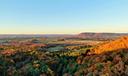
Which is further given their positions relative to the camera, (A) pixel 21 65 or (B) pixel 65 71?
(A) pixel 21 65

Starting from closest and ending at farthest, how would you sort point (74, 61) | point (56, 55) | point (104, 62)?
point (104, 62)
point (74, 61)
point (56, 55)

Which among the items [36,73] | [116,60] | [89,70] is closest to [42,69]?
[36,73]

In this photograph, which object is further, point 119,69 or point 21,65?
point 21,65

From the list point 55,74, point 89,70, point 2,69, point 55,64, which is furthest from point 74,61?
point 2,69

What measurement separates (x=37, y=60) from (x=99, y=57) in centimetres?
2094

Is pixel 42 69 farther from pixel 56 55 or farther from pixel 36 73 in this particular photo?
pixel 56 55

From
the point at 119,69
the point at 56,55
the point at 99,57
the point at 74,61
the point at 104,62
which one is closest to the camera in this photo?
the point at 119,69

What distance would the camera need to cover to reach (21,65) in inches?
3287

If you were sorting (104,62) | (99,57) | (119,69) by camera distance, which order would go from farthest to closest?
(99,57)
(104,62)
(119,69)

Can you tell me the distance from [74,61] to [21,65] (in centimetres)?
1631

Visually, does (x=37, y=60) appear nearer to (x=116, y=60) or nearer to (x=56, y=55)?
(x=56, y=55)

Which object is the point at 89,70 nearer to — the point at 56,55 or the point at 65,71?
the point at 65,71

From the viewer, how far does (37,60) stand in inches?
3499

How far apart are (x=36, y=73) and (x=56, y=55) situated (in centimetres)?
2262
